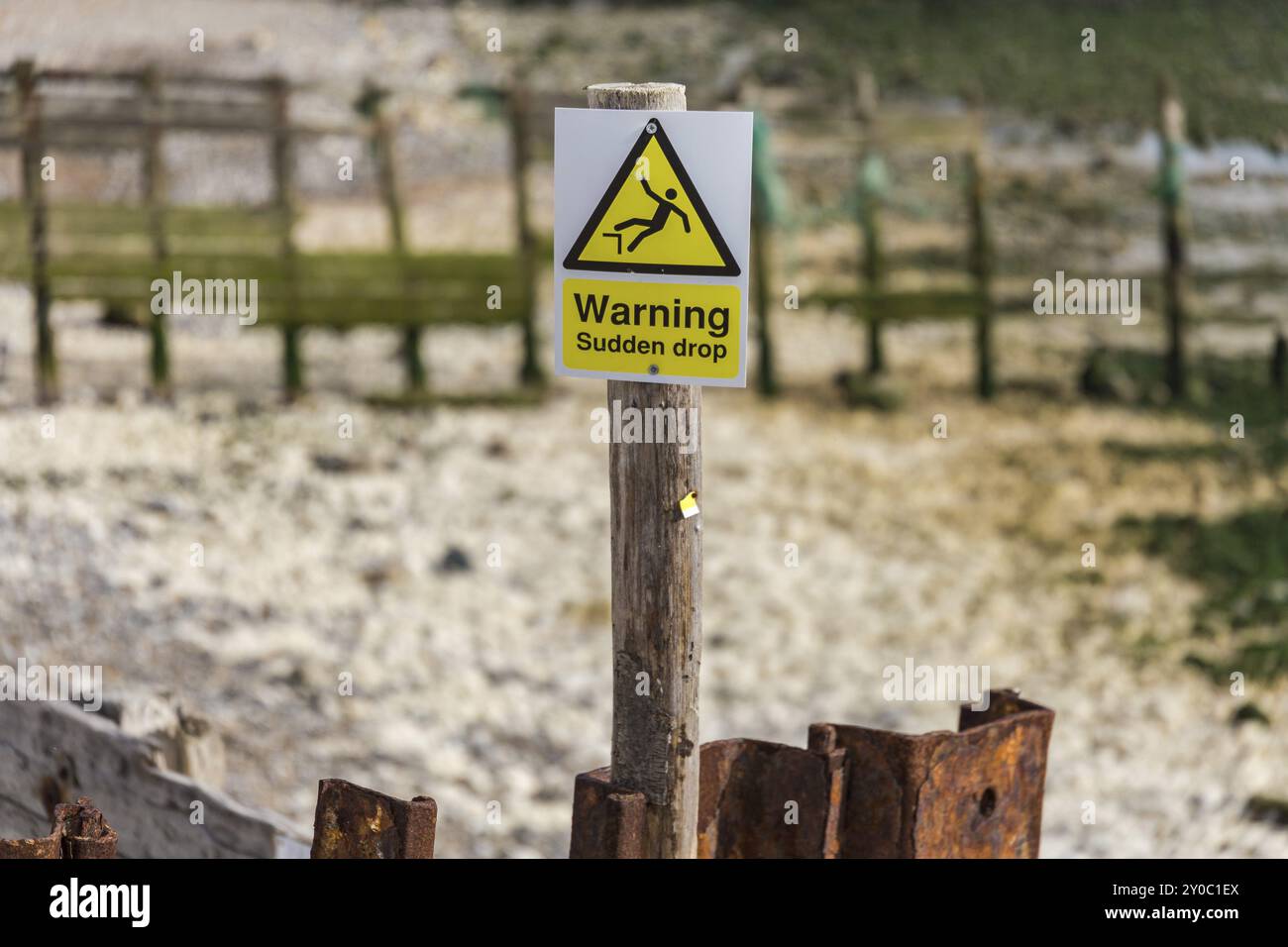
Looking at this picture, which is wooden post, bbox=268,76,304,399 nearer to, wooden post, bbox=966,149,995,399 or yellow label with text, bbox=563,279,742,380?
wooden post, bbox=966,149,995,399

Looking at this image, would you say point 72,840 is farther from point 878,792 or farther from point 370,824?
point 878,792

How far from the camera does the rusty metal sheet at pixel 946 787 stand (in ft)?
11.2

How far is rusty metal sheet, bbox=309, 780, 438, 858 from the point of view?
123 inches

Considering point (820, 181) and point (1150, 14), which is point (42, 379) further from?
point (1150, 14)

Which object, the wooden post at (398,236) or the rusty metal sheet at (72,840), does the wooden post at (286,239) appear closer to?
the wooden post at (398,236)

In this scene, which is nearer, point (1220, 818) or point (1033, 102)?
point (1220, 818)

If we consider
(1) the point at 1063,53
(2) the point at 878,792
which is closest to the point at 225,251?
(2) the point at 878,792

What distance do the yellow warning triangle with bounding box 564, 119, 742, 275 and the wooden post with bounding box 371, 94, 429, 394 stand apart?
7231 millimetres

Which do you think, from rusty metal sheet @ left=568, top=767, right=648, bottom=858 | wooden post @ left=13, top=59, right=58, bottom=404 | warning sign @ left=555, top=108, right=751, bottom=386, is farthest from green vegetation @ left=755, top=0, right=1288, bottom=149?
rusty metal sheet @ left=568, top=767, right=648, bottom=858

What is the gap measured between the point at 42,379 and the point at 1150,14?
14.4 m

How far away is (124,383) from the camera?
32.6ft

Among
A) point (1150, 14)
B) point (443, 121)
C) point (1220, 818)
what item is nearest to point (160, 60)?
point (443, 121)

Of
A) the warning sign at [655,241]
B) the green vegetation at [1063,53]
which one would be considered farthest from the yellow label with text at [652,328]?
the green vegetation at [1063,53]

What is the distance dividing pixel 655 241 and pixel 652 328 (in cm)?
18
